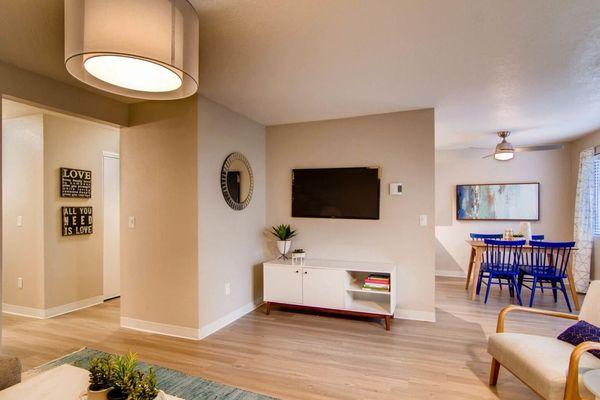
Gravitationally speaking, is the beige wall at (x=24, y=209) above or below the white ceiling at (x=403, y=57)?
below

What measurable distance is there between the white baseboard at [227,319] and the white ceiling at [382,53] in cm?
232

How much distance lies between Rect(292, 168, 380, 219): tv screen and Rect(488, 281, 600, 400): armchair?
188 centimetres

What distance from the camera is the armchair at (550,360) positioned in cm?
169

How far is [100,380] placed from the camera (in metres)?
1.16

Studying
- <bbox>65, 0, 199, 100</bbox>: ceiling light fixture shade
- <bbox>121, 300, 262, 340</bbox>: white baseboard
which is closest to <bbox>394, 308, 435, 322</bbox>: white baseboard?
<bbox>121, 300, 262, 340</bbox>: white baseboard

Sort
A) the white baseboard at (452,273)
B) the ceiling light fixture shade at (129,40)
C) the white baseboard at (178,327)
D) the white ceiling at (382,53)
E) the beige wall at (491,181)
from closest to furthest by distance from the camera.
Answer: the ceiling light fixture shade at (129,40), the white ceiling at (382,53), the white baseboard at (178,327), the beige wall at (491,181), the white baseboard at (452,273)

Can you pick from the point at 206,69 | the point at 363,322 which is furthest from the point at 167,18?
the point at 363,322

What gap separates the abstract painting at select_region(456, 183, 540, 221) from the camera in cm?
559

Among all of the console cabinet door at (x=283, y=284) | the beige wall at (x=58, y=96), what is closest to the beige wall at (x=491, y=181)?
the console cabinet door at (x=283, y=284)

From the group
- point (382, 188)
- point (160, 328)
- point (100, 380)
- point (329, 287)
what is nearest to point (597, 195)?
point (382, 188)

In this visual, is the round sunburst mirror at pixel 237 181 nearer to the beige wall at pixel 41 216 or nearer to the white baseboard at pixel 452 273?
the beige wall at pixel 41 216

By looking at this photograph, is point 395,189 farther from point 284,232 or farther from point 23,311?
point 23,311

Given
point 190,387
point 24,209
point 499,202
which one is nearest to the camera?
point 190,387

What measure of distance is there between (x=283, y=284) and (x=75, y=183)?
294cm
